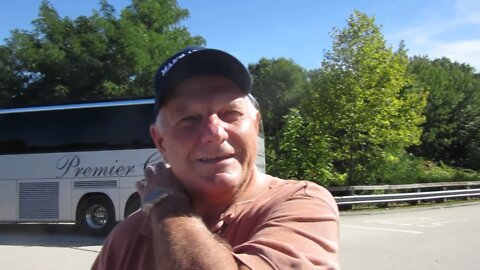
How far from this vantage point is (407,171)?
2700 centimetres

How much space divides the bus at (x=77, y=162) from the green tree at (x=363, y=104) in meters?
10.6

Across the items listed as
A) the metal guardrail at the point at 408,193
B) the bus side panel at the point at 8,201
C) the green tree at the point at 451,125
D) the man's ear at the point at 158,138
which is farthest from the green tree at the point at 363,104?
the man's ear at the point at 158,138

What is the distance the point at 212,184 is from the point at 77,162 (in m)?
13.2

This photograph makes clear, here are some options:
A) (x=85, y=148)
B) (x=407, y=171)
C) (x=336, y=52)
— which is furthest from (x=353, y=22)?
(x=85, y=148)

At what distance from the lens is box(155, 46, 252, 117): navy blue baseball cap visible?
175 cm

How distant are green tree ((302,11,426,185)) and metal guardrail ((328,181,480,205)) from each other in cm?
161

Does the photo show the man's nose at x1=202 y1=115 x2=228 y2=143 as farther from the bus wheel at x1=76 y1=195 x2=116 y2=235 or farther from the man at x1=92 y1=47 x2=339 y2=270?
the bus wheel at x1=76 y1=195 x2=116 y2=235

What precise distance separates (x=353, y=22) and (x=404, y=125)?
17.2 ft

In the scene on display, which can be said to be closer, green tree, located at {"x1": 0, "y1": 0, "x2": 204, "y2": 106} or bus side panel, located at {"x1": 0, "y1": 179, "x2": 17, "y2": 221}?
bus side panel, located at {"x1": 0, "y1": 179, "x2": 17, "y2": 221}

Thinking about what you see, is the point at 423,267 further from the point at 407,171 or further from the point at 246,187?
the point at 407,171

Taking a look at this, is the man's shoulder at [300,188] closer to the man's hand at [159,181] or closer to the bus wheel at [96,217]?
the man's hand at [159,181]

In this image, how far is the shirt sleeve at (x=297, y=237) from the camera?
1392 millimetres

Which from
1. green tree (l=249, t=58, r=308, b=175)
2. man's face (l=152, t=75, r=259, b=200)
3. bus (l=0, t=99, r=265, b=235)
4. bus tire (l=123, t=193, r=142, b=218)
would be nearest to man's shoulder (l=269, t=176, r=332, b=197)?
man's face (l=152, t=75, r=259, b=200)

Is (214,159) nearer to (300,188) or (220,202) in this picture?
(220,202)
